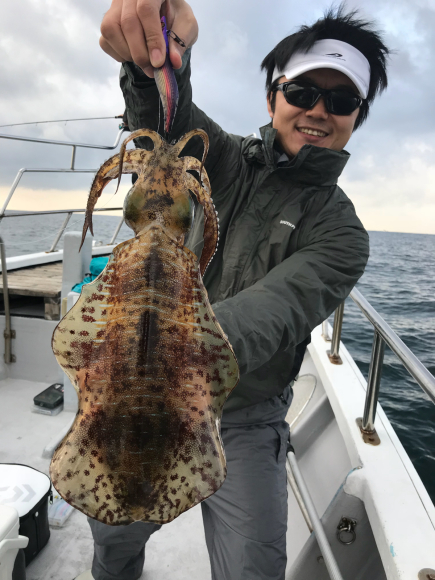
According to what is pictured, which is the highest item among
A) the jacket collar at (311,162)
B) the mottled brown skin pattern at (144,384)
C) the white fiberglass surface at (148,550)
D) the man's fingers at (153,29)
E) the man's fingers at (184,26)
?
the man's fingers at (184,26)

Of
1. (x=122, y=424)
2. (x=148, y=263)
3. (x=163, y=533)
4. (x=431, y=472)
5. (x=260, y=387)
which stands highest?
(x=148, y=263)

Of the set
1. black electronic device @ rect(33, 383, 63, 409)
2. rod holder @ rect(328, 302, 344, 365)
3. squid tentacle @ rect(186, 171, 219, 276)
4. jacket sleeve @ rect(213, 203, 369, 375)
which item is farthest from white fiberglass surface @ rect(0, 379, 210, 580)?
squid tentacle @ rect(186, 171, 219, 276)

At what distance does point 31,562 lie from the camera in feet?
9.12

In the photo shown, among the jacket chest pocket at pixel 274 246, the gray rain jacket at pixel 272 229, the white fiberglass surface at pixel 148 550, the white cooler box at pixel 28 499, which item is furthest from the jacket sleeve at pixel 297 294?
the white fiberglass surface at pixel 148 550

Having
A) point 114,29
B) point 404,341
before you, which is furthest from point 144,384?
point 404,341

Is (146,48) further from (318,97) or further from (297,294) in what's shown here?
(318,97)

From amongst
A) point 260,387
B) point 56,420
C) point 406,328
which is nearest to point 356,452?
point 260,387

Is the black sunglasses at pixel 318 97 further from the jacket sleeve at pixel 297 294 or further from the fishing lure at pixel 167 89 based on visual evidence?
the fishing lure at pixel 167 89

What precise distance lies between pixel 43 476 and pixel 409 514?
2.50 metres

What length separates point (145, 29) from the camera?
117 cm

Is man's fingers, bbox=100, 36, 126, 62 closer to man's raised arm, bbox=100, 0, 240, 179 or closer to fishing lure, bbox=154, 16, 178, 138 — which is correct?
man's raised arm, bbox=100, 0, 240, 179

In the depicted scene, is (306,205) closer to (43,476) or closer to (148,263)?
(148,263)

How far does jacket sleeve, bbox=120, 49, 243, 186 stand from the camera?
5.20ft

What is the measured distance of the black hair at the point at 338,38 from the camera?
7.45 ft
